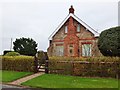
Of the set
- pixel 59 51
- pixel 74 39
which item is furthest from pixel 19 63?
pixel 74 39

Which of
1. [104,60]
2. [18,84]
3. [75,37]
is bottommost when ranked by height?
[18,84]

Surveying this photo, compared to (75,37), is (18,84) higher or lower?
lower

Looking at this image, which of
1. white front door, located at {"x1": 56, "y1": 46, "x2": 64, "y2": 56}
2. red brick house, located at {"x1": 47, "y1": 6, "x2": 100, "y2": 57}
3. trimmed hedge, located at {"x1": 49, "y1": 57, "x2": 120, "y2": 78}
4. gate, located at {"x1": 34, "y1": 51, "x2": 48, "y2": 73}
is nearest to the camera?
trimmed hedge, located at {"x1": 49, "y1": 57, "x2": 120, "y2": 78}

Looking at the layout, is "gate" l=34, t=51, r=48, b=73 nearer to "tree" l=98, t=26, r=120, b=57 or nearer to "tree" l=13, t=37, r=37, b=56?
"tree" l=98, t=26, r=120, b=57

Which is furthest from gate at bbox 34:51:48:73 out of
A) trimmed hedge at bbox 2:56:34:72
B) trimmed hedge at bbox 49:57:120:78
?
trimmed hedge at bbox 49:57:120:78

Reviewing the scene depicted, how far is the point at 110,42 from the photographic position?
20688 millimetres

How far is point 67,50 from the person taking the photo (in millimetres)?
31688

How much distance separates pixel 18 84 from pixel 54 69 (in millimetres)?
5506

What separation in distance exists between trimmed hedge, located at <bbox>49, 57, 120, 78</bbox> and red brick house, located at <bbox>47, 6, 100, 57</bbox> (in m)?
9.80

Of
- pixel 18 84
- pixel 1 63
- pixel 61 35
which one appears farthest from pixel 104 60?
pixel 61 35

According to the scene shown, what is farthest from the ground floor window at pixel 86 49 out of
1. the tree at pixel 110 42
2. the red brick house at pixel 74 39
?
the tree at pixel 110 42

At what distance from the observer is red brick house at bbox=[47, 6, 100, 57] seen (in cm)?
3061

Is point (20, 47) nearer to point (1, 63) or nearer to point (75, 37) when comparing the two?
point (75, 37)

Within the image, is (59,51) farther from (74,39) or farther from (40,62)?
(40,62)
